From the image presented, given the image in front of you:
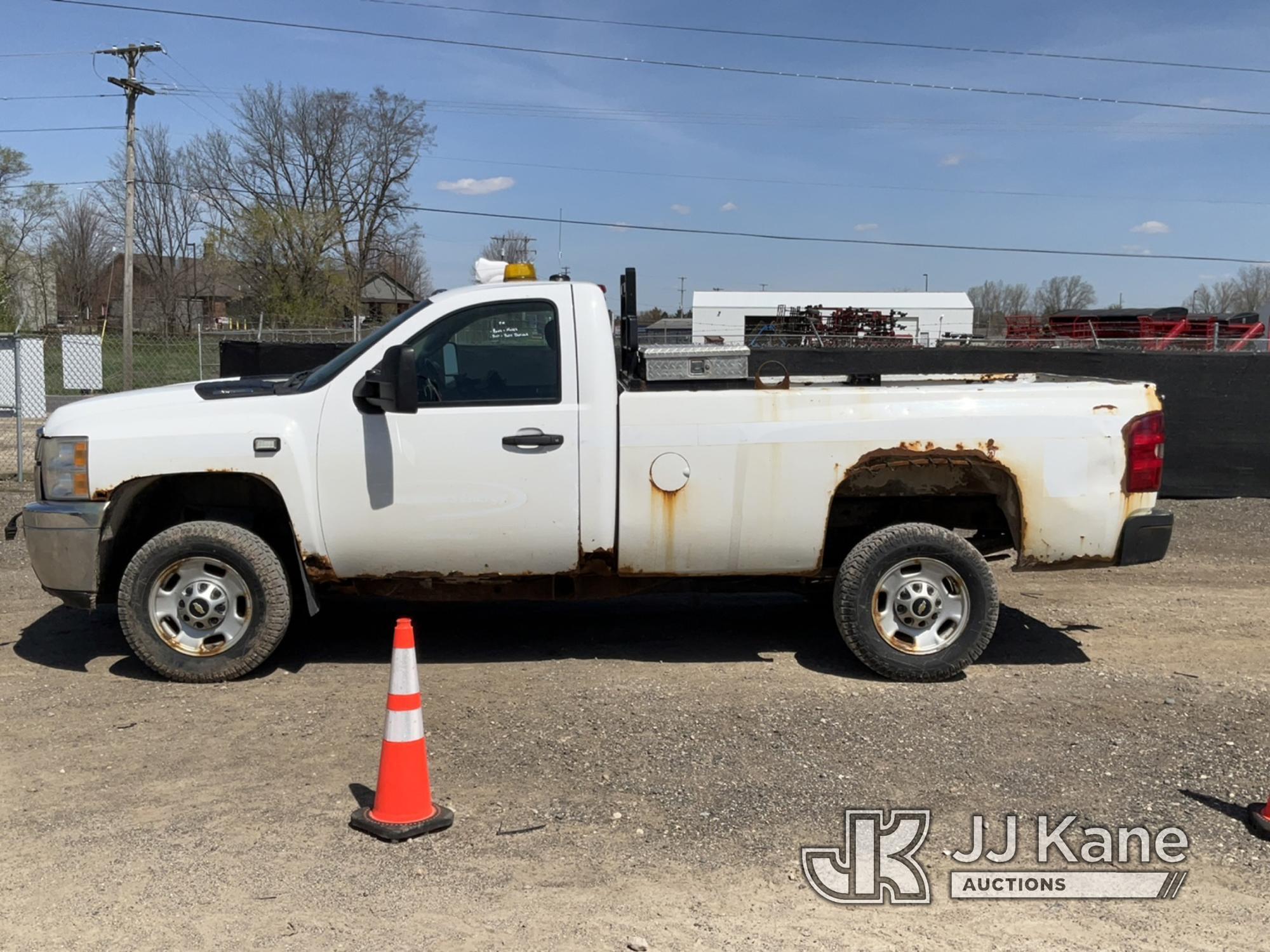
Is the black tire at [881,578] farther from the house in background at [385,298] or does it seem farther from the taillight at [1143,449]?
the house in background at [385,298]

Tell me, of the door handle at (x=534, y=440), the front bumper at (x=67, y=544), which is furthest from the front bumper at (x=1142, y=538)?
the front bumper at (x=67, y=544)

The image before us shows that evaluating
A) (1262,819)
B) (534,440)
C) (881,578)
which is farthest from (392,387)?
(1262,819)

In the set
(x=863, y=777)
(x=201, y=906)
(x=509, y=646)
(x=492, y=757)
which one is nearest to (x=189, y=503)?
(x=509, y=646)

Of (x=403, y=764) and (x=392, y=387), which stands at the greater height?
(x=392, y=387)

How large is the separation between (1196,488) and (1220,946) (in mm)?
9425

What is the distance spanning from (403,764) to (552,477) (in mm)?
1900

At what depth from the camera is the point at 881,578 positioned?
5.65 meters

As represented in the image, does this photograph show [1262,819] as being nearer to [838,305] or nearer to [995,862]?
[995,862]

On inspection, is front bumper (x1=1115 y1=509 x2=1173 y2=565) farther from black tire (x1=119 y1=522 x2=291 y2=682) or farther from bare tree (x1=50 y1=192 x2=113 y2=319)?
bare tree (x1=50 y1=192 x2=113 y2=319)

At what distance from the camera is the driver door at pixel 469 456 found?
18.0ft

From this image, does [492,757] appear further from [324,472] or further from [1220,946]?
[1220,946]

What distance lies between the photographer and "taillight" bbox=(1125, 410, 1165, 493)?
5.59 m

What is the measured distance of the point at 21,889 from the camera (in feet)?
11.8

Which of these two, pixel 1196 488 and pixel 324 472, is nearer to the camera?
pixel 324 472
